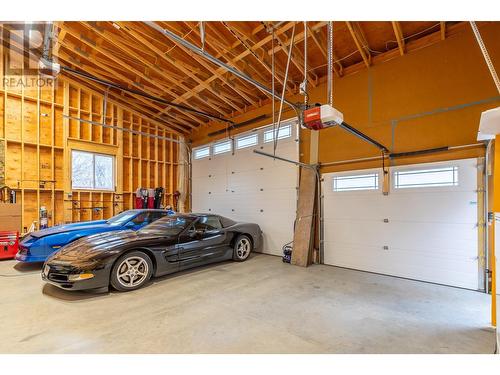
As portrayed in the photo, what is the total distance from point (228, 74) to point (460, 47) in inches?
180

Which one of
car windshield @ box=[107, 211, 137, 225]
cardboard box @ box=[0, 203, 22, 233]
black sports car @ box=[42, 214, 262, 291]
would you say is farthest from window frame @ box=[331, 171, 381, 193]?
cardboard box @ box=[0, 203, 22, 233]

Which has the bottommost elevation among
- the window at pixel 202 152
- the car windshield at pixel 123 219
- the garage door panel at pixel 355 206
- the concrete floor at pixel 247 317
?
the concrete floor at pixel 247 317

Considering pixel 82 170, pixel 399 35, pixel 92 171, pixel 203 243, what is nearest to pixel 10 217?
pixel 82 170

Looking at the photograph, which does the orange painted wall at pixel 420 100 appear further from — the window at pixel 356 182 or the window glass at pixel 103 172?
the window glass at pixel 103 172

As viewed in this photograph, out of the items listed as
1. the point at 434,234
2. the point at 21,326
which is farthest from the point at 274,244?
the point at 21,326

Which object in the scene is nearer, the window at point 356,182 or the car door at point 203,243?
the car door at point 203,243

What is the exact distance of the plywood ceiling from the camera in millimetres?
4465

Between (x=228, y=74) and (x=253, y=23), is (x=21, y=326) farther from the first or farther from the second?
(x=228, y=74)

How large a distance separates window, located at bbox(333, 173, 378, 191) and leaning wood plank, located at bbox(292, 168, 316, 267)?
0.51 metres

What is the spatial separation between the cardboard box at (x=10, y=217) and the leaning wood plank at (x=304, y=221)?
670cm

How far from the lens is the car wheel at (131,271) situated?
3434 mm

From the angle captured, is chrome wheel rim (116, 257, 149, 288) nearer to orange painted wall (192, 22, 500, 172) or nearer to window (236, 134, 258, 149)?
orange painted wall (192, 22, 500, 172)

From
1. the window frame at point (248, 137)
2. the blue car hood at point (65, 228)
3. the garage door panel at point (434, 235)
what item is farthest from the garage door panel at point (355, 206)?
the blue car hood at point (65, 228)
